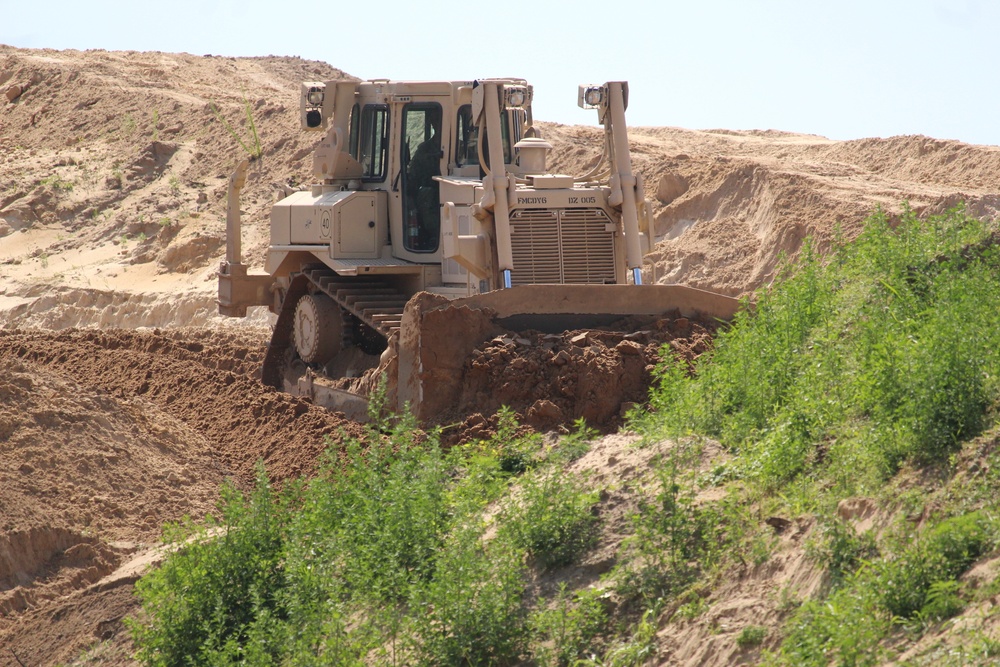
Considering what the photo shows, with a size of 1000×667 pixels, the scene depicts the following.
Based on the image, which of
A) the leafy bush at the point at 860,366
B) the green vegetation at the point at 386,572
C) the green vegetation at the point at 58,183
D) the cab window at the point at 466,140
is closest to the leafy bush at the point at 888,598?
the leafy bush at the point at 860,366

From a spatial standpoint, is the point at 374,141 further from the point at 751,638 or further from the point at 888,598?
the point at 888,598

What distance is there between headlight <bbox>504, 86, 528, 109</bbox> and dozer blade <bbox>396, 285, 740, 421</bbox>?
2.45m

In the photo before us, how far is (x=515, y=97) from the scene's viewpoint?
11508mm

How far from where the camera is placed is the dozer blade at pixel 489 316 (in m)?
9.39

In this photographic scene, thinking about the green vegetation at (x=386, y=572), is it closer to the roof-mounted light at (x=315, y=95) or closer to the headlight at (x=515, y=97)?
the headlight at (x=515, y=97)

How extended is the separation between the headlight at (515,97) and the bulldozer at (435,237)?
0.02 m

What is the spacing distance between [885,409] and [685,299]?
4.18 m

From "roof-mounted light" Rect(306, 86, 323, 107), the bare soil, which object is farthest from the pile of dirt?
"roof-mounted light" Rect(306, 86, 323, 107)

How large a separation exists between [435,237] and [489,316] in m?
2.80

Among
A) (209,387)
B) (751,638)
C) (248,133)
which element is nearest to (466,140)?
(209,387)

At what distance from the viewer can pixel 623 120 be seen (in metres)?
11.4

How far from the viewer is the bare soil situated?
27.0 ft

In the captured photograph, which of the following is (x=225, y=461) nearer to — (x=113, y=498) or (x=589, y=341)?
(x=113, y=498)

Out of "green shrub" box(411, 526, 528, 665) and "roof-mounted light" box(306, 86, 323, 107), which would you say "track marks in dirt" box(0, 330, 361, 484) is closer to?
"green shrub" box(411, 526, 528, 665)
